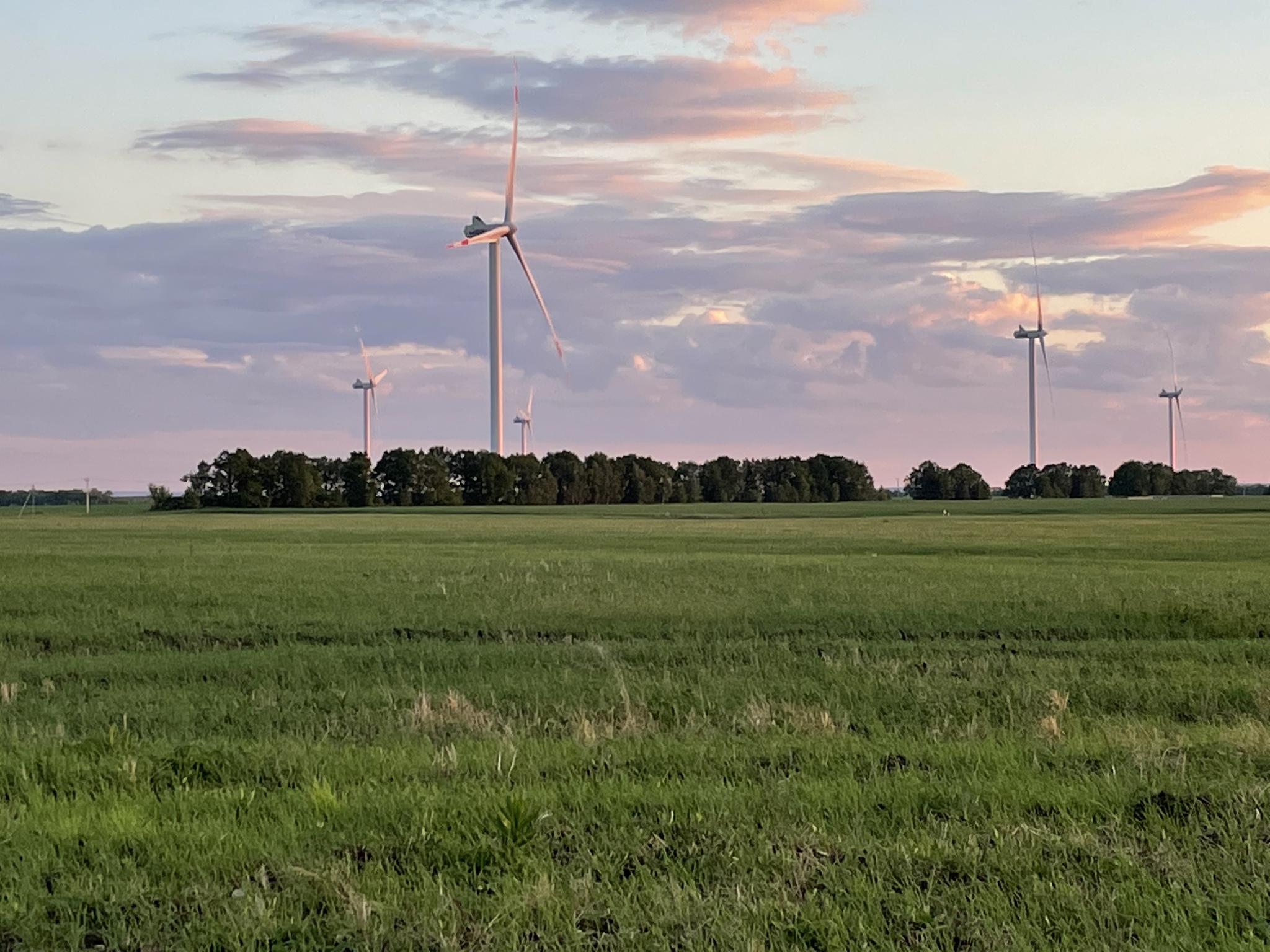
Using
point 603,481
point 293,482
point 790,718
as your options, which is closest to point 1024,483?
point 603,481

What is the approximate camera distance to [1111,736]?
12.5 metres

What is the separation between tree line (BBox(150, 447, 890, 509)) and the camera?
528ft

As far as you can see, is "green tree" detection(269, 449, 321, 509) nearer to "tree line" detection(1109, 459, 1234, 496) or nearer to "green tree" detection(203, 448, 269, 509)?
"green tree" detection(203, 448, 269, 509)

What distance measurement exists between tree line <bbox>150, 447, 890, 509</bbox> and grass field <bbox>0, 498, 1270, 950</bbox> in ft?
400

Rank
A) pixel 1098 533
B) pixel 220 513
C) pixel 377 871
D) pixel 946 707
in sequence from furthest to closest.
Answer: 1. pixel 220 513
2. pixel 1098 533
3. pixel 946 707
4. pixel 377 871

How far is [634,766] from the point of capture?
10758mm

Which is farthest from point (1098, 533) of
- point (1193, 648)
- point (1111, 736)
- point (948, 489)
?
point (948, 489)

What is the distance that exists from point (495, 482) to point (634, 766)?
155813 mm

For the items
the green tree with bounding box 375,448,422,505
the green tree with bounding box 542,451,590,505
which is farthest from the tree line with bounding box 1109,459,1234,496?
the green tree with bounding box 375,448,422,505

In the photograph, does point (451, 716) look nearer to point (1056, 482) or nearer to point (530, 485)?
point (530, 485)

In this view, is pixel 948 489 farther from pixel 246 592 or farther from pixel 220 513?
pixel 246 592

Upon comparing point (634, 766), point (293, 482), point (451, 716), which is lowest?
point (451, 716)

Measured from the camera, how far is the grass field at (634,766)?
23.8ft

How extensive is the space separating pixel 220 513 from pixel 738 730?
417 feet
